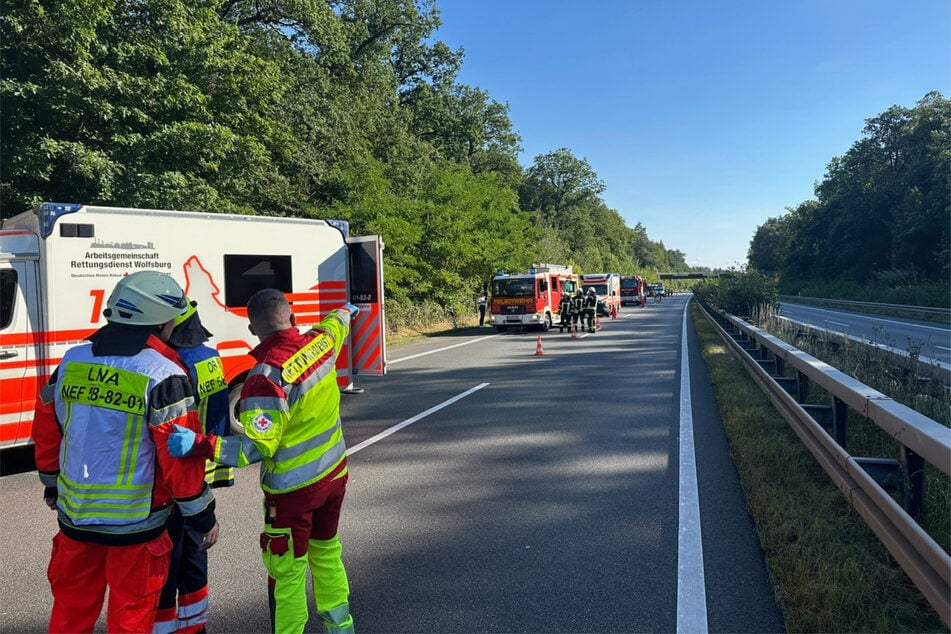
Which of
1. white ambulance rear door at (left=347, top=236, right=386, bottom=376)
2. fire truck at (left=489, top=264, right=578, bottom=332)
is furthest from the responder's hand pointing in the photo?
fire truck at (left=489, top=264, right=578, bottom=332)

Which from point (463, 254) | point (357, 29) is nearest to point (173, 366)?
point (463, 254)

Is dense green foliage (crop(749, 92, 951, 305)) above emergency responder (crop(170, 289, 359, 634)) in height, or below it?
above

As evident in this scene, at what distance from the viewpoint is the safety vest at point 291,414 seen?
256 centimetres

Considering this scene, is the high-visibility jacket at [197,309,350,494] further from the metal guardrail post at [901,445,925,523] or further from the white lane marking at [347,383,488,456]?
the white lane marking at [347,383,488,456]

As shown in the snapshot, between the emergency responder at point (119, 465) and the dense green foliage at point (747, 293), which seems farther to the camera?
the dense green foliage at point (747, 293)

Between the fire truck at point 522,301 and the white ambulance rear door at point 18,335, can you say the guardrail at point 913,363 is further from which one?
the fire truck at point 522,301

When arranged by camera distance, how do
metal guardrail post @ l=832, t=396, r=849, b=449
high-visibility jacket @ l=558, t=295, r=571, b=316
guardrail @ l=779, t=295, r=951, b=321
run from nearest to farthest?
metal guardrail post @ l=832, t=396, r=849, b=449, high-visibility jacket @ l=558, t=295, r=571, b=316, guardrail @ l=779, t=295, r=951, b=321

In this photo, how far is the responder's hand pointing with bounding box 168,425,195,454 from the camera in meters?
2.32

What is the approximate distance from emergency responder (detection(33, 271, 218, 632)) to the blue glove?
39 mm

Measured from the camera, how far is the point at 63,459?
2.45 m

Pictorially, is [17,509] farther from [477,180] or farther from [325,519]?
[477,180]

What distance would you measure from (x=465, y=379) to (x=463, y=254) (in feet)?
55.3

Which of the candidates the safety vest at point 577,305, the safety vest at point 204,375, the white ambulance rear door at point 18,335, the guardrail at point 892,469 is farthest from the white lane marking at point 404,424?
the safety vest at point 577,305

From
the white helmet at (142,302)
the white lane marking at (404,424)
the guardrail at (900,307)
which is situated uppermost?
the white helmet at (142,302)
